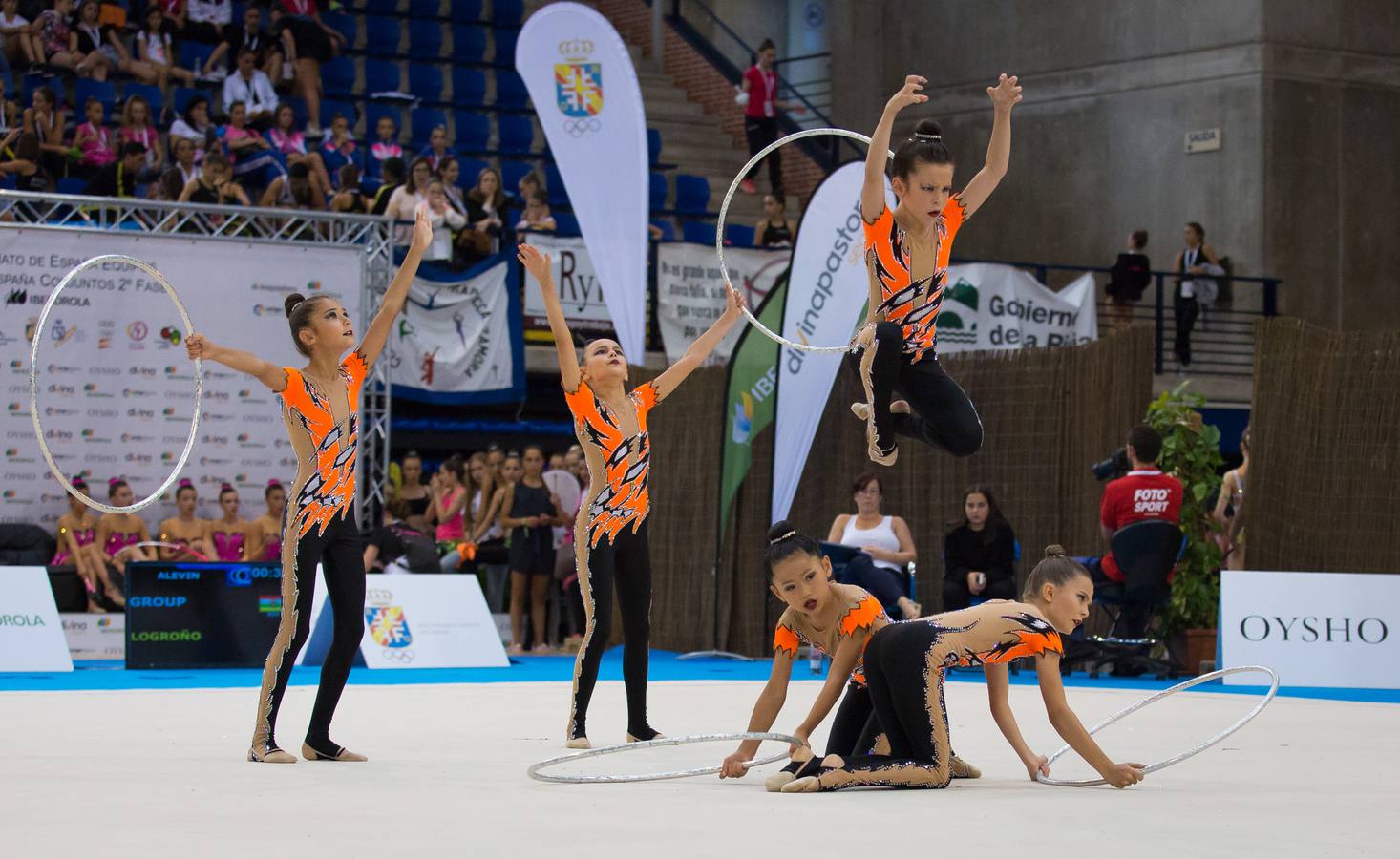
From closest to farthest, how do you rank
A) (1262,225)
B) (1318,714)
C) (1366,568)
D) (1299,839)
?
(1299,839) < (1318,714) < (1366,568) < (1262,225)

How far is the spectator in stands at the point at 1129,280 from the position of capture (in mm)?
16906

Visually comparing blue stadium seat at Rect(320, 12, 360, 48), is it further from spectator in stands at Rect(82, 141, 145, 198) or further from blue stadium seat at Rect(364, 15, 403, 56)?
spectator in stands at Rect(82, 141, 145, 198)

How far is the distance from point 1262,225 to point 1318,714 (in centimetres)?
1060

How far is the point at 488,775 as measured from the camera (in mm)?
5918

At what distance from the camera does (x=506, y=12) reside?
67.2 feet

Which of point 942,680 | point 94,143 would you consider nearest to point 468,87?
point 94,143

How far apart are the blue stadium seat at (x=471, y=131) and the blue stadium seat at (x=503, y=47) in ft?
4.54

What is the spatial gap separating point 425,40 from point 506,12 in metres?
1.12

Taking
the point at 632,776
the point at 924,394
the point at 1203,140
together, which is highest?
the point at 1203,140

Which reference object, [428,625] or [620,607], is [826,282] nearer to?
[428,625]

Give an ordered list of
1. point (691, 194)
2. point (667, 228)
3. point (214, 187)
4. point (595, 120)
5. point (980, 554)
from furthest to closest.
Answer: point (691, 194)
point (667, 228)
point (214, 187)
point (595, 120)
point (980, 554)

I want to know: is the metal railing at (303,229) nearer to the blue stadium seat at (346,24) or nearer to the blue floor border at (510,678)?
the blue floor border at (510,678)

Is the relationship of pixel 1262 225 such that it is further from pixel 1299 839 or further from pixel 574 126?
pixel 1299 839

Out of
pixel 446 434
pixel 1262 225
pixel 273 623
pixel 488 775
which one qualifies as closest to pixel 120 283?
pixel 273 623
